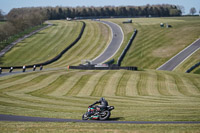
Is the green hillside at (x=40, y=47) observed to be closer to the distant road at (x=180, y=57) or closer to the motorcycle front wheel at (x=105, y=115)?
the distant road at (x=180, y=57)

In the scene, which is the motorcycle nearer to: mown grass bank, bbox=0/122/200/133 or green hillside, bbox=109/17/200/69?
mown grass bank, bbox=0/122/200/133

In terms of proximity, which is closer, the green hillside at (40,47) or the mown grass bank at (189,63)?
the mown grass bank at (189,63)

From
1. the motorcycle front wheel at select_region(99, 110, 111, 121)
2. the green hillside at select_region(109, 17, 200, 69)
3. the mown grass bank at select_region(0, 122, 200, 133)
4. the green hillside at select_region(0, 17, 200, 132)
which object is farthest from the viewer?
the green hillside at select_region(109, 17, 200, 69)

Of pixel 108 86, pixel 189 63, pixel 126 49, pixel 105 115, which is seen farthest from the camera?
pixel 126 49

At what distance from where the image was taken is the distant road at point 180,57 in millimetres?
77812

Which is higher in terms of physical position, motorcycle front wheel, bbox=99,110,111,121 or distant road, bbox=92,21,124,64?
motorcycle front wheel, bbox=99,110,111,121

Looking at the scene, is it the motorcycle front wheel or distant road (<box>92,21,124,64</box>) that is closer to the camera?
the motorcycle front wheel

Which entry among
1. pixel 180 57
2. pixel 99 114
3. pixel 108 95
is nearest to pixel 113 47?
pixel 180 57

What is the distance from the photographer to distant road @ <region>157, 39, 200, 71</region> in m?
77.8

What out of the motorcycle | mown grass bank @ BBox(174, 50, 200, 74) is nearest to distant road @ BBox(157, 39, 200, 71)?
mown grass bank @ BBox(174, 50, 200, 74)

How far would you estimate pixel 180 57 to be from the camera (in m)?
84.3

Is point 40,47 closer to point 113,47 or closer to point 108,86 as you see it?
point 113,47

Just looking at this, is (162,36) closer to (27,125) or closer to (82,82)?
(82,82)

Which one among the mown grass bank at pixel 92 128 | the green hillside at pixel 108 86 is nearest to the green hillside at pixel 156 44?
the green hillside at pixel 108 86
